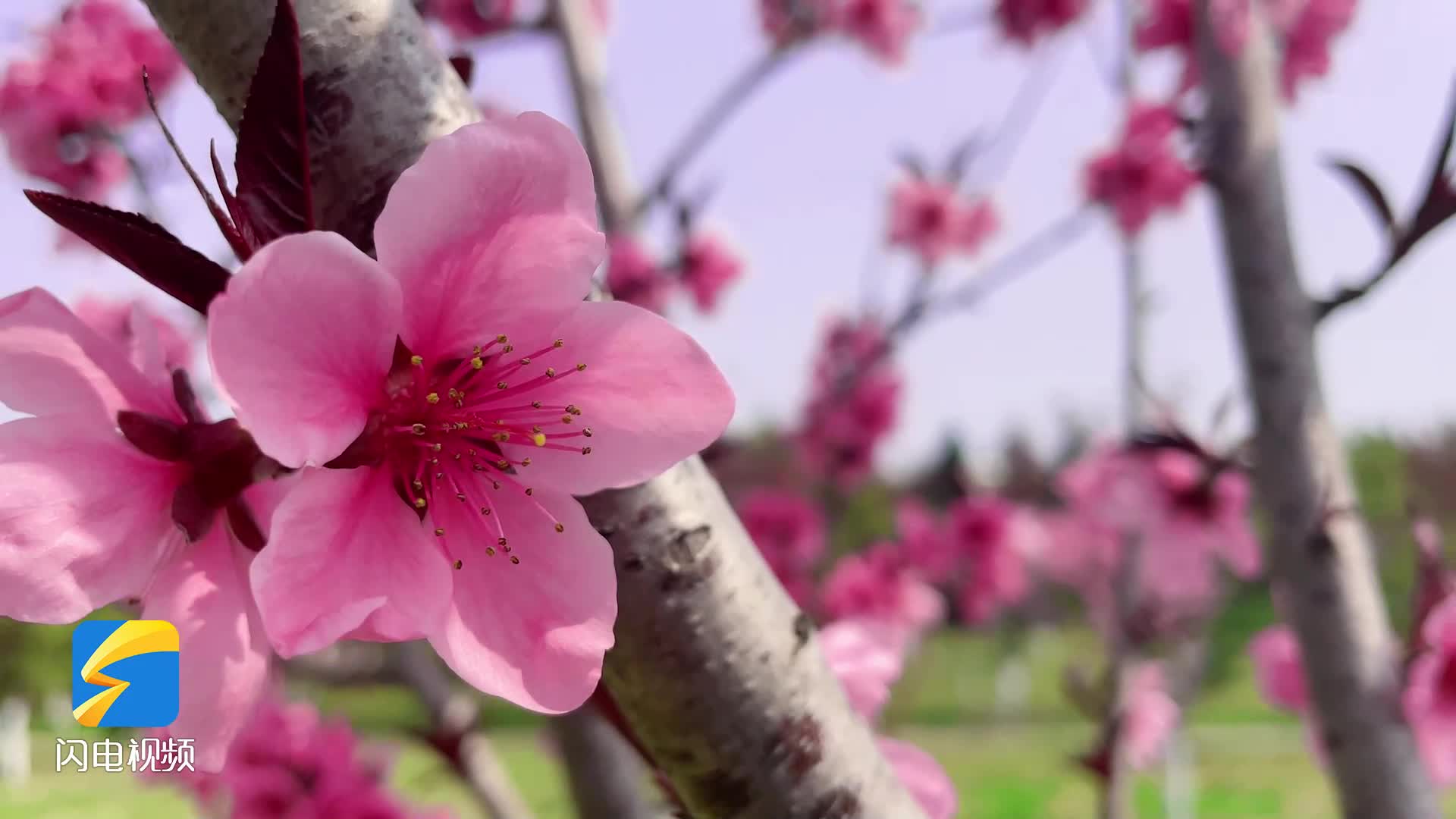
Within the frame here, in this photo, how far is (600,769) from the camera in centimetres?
112

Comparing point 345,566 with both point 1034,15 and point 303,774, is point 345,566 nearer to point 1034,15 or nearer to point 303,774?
point 303,774

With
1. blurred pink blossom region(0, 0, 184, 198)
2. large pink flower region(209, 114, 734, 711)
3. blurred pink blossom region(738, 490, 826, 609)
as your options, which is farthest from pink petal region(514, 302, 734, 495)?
blurred pink blossom region(738, 490, 826, 609)

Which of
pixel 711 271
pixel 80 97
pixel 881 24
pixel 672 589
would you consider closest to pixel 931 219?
pixel 881 24

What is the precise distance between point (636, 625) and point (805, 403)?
2.20m

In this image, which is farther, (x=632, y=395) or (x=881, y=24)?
(x=881, y=24)

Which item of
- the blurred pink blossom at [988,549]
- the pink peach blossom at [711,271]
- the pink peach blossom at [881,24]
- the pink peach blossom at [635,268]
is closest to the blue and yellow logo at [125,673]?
the pink peach blossom at [635,268]

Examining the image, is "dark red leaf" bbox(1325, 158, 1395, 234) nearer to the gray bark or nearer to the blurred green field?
the gray bark

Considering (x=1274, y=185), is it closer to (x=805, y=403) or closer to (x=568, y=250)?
(x=568, y=250)

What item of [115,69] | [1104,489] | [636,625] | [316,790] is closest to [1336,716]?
[1104,489]

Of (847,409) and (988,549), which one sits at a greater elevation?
(847,409)

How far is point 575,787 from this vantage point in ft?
3.79

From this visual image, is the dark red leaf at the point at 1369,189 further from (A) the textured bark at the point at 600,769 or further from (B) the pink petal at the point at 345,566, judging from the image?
(A) the textured bark at the point at 600,769

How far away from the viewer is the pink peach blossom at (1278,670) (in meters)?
1.08

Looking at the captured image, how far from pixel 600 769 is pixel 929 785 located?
27.8 inches
